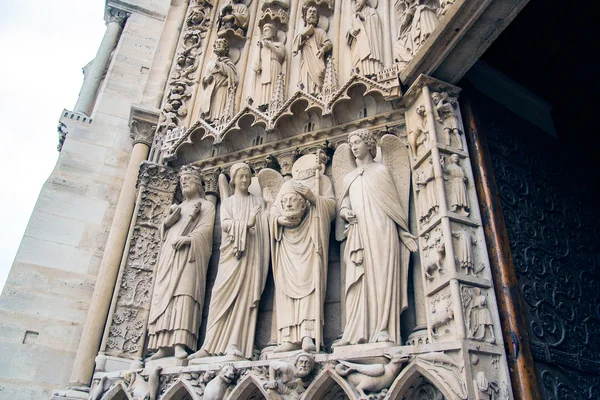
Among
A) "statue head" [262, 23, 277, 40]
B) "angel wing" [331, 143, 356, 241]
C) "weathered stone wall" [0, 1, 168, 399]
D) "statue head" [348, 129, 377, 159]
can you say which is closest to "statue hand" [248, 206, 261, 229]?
"angel wing" [331, 143, 356, 241]

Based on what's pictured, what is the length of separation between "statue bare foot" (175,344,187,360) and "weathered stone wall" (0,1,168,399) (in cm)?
151

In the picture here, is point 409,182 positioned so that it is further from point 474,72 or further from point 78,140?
point 78,140

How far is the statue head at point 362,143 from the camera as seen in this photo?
4.92 metres

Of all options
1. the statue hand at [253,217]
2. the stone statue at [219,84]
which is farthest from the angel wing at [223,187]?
the stone statue at [219,84]

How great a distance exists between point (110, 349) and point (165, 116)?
2.90 meters

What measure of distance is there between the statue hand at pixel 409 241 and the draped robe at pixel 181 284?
204cm

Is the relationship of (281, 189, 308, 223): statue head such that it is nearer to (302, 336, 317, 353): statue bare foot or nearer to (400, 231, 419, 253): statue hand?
(400, 231, 419, 253): statue hand

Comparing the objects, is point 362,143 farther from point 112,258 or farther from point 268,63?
point 112,258

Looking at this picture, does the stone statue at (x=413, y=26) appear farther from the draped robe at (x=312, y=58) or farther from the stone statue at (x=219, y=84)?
the stone statue at (x=219, y=84)

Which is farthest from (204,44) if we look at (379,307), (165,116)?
(379,307)

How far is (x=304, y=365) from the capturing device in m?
3.91

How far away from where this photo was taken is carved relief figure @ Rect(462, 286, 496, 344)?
11.9 ft

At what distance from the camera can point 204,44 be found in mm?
7211

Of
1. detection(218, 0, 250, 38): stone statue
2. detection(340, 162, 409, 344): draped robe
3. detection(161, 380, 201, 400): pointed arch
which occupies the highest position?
detection(218, 0, 250, 38): stone statue
